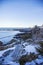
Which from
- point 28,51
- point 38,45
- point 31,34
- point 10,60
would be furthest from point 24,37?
point 10,60

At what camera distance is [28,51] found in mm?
3703

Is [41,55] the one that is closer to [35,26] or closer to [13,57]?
[13,57]

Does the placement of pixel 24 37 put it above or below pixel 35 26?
below

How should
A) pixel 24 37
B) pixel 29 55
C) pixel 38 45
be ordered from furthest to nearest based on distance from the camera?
pixel 24 37 < pixel 38 45 < pixel 29 55

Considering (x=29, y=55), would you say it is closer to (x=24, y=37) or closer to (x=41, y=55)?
(x=41, y=55)

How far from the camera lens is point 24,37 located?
519cm

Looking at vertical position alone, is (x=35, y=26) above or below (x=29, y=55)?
above

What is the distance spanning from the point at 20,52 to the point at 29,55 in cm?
30

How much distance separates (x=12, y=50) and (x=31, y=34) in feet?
6.53

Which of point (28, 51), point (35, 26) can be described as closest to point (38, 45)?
point (28, 51)

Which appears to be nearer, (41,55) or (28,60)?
(28,60)

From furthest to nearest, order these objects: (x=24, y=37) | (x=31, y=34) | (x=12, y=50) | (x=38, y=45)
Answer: (x=31, y=34), (x=24, y=37), (x=38, y=45), (x=12, y=50)

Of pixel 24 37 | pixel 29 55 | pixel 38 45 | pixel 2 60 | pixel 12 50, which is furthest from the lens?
pixel 24 37

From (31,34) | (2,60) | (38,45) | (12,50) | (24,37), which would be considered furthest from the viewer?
(31,34)
